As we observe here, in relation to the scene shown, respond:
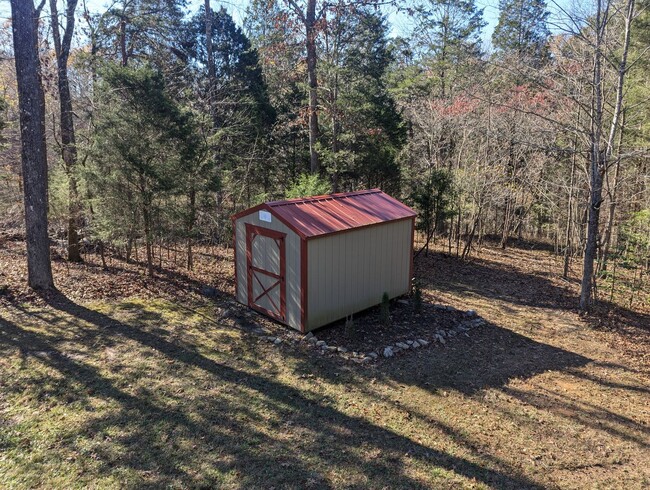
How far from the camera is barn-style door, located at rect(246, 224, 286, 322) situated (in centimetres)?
737

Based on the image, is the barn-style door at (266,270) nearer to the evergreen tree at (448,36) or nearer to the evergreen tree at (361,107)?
the evergreen tree at (361,107)

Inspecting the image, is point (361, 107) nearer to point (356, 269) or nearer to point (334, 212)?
point (334, 212)

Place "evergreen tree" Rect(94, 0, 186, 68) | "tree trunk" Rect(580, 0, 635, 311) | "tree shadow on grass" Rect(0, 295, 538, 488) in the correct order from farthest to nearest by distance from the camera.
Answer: "evergreen tree" Rect(94, 0, 186, 68), "tree trunk" Rect(580, 0, 635, 311), "tree shadow on grass" Rect(0, 295, 538, 488)

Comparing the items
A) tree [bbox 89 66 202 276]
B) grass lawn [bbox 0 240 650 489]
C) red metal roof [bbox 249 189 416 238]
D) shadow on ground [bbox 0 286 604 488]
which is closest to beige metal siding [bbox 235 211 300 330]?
red metal roof [bbox 249 189 416 238]

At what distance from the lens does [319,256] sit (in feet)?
23.3

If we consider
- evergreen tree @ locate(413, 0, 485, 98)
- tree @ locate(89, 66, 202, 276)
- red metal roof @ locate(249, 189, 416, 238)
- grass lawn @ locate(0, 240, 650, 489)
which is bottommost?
grass lawn @ locate(0, 240, 650, 489)

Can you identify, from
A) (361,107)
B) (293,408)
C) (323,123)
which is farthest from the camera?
(323,123)

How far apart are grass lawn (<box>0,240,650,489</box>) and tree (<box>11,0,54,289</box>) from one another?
2.79 ft

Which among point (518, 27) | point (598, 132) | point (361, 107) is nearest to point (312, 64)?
point (361, 107)

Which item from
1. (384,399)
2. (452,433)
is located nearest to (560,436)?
(452,433)

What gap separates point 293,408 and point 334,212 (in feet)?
12.5

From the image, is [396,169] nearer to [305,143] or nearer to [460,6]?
[305,143]

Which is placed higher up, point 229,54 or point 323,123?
point 229,54

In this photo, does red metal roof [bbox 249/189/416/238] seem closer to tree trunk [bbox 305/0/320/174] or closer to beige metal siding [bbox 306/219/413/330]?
beige metal siding [bbox 306/219/413/330]
